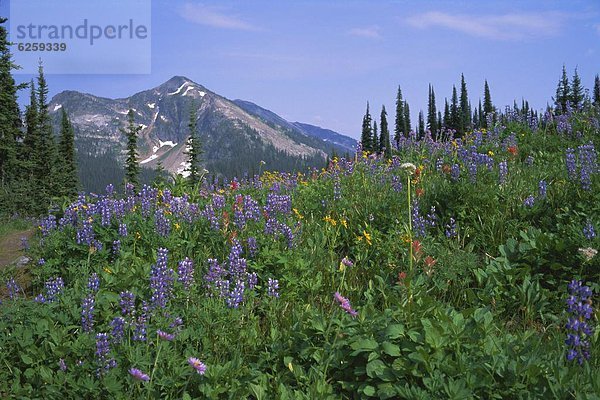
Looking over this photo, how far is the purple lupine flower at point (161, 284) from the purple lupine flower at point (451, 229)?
9.09ft

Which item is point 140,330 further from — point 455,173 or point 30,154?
point 30,154

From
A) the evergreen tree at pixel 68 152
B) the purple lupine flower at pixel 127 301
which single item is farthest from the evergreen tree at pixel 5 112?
the purple lupine flower at pixel 127 301

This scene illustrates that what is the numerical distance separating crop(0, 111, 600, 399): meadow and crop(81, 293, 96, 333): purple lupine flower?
2cm

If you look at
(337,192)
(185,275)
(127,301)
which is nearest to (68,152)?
(337,192)

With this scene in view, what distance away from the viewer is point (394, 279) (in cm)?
450

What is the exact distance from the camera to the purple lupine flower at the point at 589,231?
4246 mm

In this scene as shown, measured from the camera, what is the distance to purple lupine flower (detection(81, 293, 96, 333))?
3744 millimetres

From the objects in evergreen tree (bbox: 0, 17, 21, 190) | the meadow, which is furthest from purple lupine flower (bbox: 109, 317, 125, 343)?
evergreen tree (bbox: 0, 17, 21, 190)

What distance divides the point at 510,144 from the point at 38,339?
7290mm

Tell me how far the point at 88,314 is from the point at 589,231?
429cm

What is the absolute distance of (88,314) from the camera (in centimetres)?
376

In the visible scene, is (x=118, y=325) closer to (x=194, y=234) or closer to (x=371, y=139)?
(x=194, y=234)

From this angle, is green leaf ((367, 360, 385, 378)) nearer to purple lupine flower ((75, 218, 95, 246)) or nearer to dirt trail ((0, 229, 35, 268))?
purple lupine flower ((75, 218, 95, 246))

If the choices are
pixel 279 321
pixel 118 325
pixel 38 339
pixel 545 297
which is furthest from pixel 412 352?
pixel 38 339
